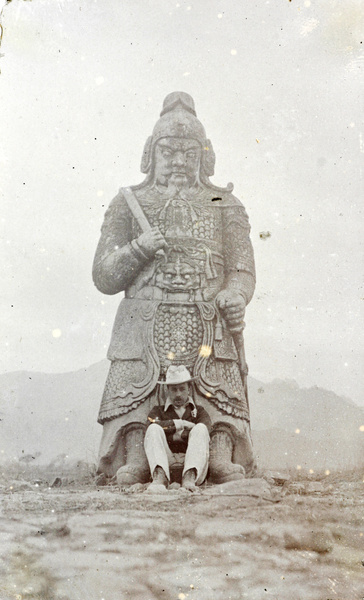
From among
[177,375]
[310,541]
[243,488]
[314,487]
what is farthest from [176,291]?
[310,541]

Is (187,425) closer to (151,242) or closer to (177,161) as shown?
(151,242)

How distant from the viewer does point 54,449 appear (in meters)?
5.29

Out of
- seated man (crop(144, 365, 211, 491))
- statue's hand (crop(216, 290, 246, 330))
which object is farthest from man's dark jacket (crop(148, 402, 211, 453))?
statue's hand (crop(216, 290, 246, 330))

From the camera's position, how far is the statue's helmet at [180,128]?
4.88m

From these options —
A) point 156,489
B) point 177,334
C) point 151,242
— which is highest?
point 151,242

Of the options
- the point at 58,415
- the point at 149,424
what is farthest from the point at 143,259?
the point at 58,415

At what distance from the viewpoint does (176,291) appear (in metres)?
4.65

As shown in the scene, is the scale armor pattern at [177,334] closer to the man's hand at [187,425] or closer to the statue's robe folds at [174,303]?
the statue's robe folds at [174,303]

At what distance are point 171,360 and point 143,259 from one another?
75cm

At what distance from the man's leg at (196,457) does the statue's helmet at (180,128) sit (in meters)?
2.05

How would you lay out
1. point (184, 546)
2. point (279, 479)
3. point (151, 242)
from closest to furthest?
1. point (184, 546)
2. point (279, 479)
3. point (151, 242)

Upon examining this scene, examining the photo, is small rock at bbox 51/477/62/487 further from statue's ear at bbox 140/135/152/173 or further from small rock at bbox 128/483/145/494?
statue's ear at bbox 140/135/152/173

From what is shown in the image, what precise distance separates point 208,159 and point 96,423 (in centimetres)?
251

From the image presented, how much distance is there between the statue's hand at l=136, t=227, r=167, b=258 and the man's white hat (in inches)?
33.4
